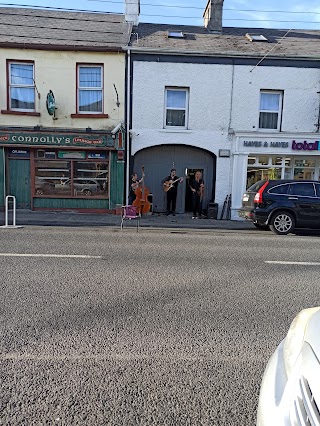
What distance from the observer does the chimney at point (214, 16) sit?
14.8m

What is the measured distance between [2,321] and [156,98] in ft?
38.0

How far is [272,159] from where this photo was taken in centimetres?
1398

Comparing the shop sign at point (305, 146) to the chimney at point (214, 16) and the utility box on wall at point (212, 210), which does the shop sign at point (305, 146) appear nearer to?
the utility box on wall at point (212, 210)

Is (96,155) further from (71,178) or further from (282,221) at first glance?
(282,221)

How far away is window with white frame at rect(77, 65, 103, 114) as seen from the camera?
13.3 meters

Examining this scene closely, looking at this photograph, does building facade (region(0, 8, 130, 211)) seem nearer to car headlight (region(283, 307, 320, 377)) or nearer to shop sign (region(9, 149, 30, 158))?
shop sign (region(9, 149, 30, 158))

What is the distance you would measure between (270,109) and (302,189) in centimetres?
535

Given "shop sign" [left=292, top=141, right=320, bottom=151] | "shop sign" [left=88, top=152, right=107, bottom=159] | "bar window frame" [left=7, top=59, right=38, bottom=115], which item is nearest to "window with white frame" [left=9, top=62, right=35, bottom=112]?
"bar window frame" [left=7, top=59, right=38, bottom=115]

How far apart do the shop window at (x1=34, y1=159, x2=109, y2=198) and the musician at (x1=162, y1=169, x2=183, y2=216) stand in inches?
104

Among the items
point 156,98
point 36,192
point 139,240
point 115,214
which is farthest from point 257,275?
point 36,192

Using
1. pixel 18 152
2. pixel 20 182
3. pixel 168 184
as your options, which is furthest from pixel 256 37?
pixel 20 182

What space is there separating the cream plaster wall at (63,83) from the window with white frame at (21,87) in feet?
0.82

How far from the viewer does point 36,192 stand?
1369 centimetres

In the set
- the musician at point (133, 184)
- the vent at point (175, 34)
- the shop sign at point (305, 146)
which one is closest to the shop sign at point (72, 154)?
the musician at point (133, 184)
